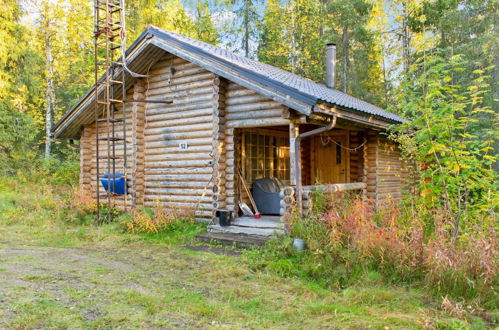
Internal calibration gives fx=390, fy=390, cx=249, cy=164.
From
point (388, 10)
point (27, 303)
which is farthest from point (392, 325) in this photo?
point (388, 10)

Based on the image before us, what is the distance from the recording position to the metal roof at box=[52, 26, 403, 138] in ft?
25.4

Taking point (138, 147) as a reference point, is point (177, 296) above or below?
below

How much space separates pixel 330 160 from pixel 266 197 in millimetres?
3293

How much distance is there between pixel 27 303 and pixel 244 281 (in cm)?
285

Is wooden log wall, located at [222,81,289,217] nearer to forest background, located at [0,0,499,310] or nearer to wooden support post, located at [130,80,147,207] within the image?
forest background, located at [0,0,499,310]

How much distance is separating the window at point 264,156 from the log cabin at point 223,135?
30 millimetres

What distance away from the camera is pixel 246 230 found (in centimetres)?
877

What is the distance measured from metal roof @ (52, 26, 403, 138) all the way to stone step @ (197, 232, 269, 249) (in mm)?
2785

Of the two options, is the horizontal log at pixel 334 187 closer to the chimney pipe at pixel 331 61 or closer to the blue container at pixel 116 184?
the blue container at pixel 116 184

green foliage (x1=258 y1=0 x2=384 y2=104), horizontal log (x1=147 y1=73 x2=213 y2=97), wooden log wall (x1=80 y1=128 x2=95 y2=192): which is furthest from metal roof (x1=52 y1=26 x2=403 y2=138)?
green foliage (x1=258 y1=0 x2=384 y2=104)

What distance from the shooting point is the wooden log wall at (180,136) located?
1002cm

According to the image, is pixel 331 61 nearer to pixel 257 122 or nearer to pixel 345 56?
pixel 257 122

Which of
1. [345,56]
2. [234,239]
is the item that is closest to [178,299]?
[234,239]

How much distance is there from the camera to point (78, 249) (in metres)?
8.07
